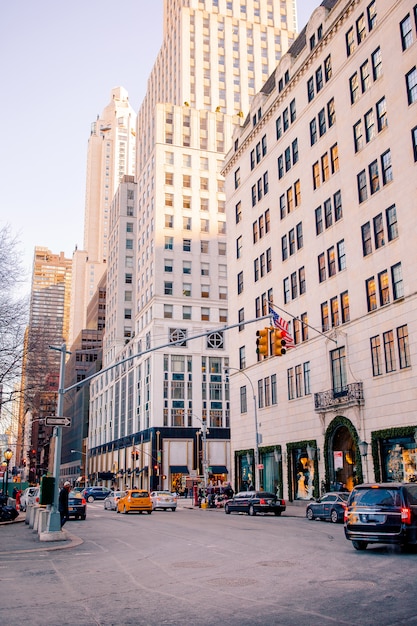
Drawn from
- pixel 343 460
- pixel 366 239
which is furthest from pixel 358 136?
pixel 343 460

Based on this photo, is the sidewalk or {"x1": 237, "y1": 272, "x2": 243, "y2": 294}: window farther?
{"x1": 237, "y1": 272, "x2": 243, "y2": 294}: window

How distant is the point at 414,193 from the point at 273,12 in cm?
10685

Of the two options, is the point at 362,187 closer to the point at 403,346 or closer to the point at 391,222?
the point at 391,222

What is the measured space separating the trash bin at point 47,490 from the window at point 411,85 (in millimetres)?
27978

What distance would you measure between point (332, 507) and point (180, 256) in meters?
69.8

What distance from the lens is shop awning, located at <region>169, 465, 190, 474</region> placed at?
278 ft

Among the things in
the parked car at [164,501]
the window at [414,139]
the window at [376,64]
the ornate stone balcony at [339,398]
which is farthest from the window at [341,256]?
the parked car at [164,501]

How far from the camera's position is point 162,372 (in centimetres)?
8794

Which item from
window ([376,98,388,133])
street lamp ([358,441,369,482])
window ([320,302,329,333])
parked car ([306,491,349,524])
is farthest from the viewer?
window ([320,302,329,333])

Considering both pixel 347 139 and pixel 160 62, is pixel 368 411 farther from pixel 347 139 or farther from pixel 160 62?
pixel 160 62

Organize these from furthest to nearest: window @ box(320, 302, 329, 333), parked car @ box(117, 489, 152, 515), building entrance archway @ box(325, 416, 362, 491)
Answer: window @ box(320, 302, 329, 333) → parked car @ box(117, 489, 152, 515) → building entrance archway @ box(325, 416, 362, 491)

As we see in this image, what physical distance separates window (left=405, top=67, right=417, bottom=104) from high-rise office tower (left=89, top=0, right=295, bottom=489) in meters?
47.4

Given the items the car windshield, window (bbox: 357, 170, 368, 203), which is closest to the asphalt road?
the car windshield

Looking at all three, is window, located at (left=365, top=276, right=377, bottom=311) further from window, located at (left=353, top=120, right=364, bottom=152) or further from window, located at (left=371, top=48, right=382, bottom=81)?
window, located at (left=371, top=48, right=382, bottom=81)
